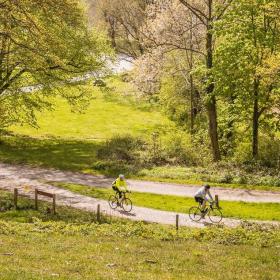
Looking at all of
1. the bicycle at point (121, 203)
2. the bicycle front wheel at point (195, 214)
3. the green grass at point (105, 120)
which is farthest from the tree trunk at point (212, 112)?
the green grass at point (105, 120)

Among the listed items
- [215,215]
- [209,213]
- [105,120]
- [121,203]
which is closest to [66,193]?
[121,203]

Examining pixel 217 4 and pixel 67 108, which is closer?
pixel 217 4

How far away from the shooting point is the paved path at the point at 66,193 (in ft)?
90.8

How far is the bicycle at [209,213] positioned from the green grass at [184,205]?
0.69 m

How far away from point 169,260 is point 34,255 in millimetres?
4572

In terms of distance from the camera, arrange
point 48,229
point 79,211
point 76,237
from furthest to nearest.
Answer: point 79,211 → point 48,229 → point 76,237

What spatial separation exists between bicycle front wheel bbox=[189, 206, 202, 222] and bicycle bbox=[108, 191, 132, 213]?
13.0 ft

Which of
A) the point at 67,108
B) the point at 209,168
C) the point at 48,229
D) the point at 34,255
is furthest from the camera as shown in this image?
the point at 67,108

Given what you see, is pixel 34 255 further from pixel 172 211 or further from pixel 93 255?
pixel 172 211

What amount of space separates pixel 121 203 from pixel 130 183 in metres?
6.93

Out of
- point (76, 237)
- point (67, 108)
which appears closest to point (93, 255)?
point (76, 237)

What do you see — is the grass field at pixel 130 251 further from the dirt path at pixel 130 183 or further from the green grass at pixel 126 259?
the dirt path at pixel 130 183

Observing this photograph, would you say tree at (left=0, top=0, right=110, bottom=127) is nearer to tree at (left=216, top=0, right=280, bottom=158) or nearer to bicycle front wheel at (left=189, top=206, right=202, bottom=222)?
tree at (left=216, top=0, right=280, bottom=158)

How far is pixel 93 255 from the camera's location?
1725 centimetres
